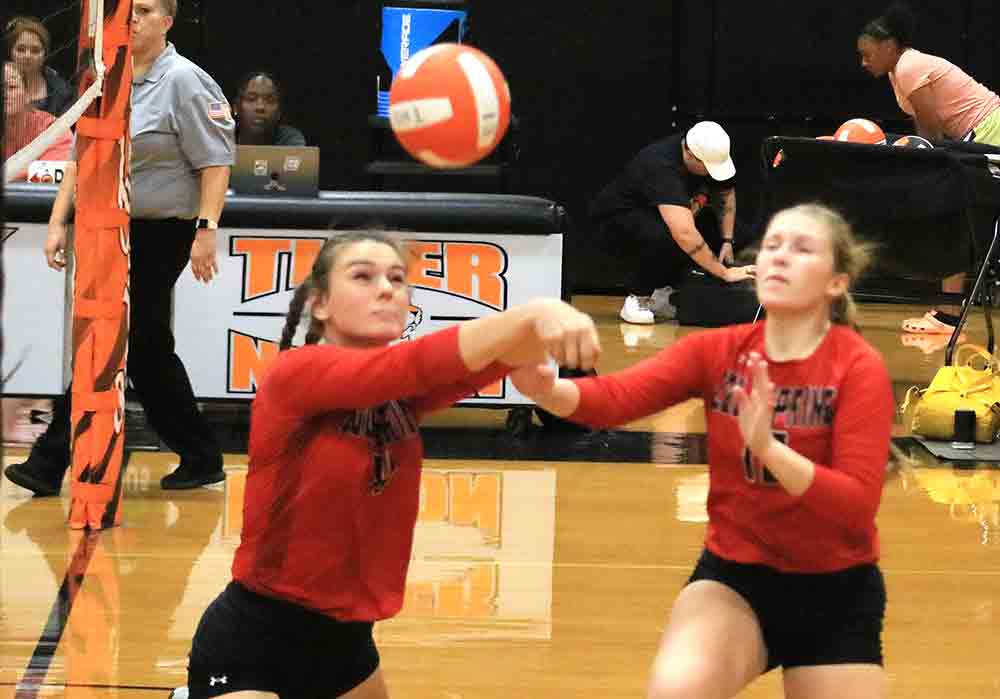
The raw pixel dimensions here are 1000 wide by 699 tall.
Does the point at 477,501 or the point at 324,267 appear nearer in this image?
the point at 324,267

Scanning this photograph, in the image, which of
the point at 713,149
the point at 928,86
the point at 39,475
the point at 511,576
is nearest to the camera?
the point at 511,576

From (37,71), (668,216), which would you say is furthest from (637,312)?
(37,71)

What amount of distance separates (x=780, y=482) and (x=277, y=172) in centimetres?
519

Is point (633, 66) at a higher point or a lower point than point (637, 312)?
higher

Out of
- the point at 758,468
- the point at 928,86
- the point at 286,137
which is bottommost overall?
the point at 758,468

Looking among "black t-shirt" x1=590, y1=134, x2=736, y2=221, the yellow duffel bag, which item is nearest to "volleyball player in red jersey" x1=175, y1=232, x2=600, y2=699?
the yellow duffel bag

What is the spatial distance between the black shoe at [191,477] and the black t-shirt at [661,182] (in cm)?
538

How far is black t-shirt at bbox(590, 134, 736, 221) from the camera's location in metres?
11.4

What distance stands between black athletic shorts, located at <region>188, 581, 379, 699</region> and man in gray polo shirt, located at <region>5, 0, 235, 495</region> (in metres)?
3.15

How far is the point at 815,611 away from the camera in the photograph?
3.33m

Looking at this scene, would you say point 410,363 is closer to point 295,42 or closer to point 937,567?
point 937,567

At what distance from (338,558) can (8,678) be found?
166 cm

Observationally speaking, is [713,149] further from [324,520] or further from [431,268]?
[324,520]

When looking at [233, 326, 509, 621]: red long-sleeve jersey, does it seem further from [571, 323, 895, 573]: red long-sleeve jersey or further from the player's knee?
the player's knee
